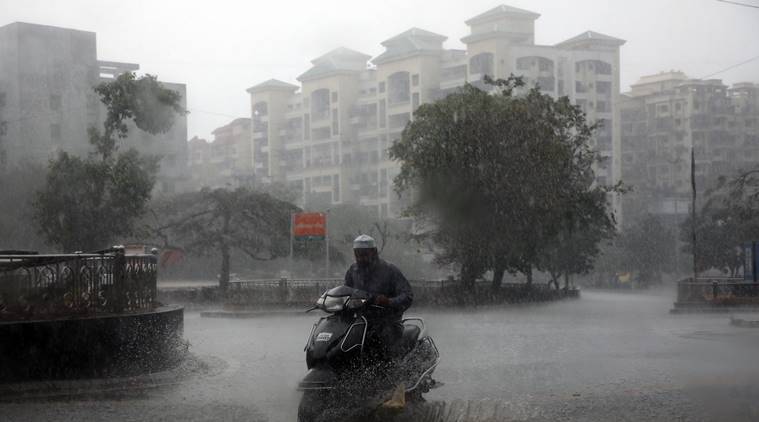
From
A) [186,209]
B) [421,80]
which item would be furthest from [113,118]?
[421,80]

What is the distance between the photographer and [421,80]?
94.0 meters

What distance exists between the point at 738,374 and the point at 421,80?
3300 inches

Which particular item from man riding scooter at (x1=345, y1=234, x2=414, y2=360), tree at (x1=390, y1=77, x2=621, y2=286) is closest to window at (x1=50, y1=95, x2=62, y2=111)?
tree at (x1=390, y1=77, x2=621, y2=286)

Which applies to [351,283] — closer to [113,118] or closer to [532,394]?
[532,394]

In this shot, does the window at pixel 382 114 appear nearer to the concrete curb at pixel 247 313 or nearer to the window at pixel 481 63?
the window at pixel 481 63

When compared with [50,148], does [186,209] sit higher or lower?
lower

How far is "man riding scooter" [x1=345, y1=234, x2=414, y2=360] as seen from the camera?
8.48 m

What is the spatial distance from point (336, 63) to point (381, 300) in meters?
101

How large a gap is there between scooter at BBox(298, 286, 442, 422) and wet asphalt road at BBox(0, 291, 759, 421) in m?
0.66

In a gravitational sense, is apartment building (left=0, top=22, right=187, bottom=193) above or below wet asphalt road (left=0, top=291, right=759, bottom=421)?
above

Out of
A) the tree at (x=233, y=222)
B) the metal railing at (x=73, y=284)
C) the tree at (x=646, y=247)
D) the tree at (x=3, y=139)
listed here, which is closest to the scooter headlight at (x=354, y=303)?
the metal railing at (x=73, y=284)

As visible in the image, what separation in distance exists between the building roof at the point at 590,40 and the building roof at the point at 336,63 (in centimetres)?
2294

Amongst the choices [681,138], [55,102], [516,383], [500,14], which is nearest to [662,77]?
[681,138]

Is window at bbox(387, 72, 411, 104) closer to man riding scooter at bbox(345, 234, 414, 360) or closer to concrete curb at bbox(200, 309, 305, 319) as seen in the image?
concrete curb at bbox(200, 309, 305, 319)
